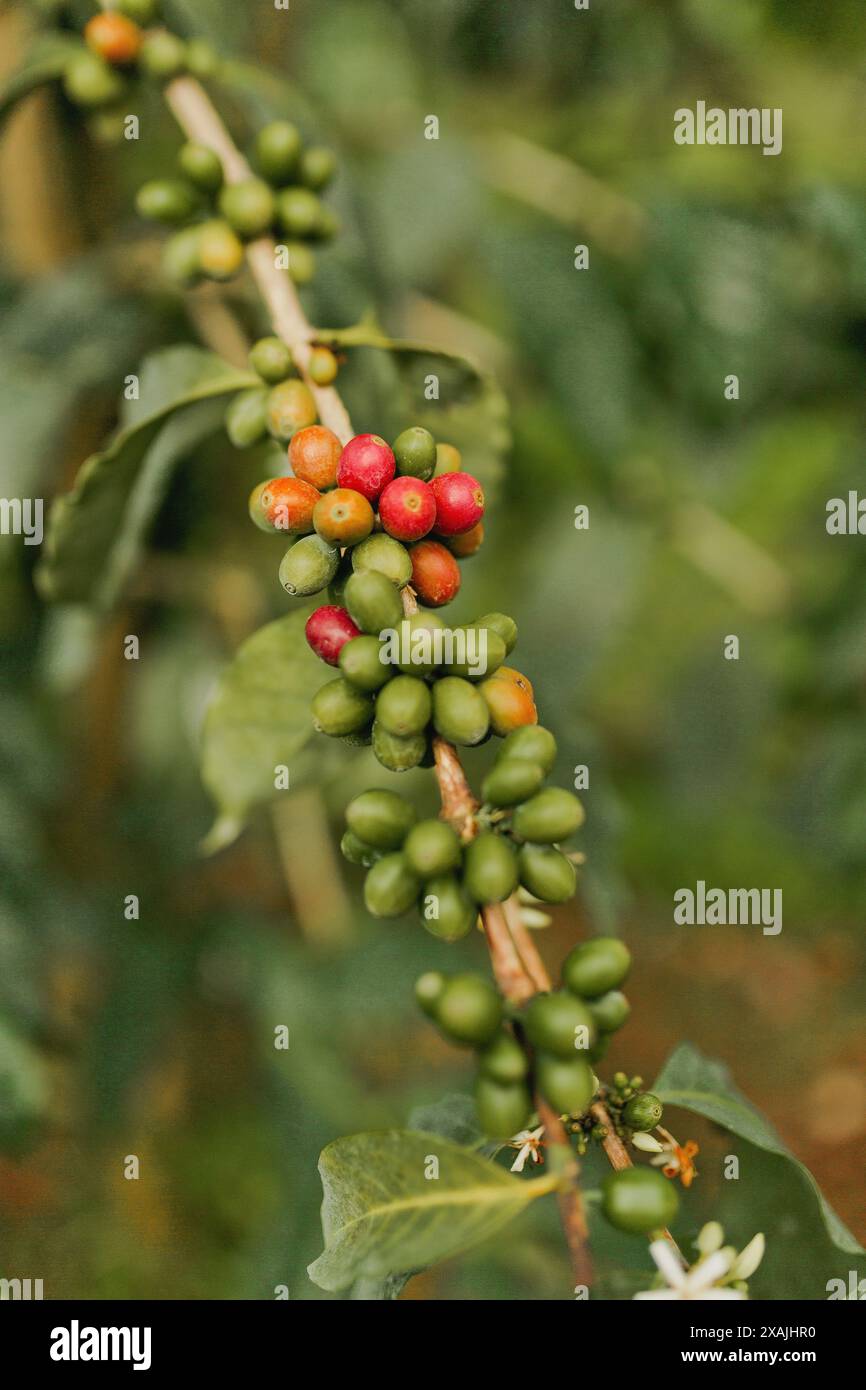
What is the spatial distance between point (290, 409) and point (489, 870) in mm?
480

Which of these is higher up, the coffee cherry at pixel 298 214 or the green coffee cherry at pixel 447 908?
the coffee cherry at pixel 298 214

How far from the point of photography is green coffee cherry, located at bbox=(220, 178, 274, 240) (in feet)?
3.67

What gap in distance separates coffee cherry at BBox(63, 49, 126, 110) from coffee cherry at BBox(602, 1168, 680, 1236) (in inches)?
48.2

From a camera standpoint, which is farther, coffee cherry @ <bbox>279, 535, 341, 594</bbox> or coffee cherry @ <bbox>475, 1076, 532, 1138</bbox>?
coffee cherry @ <bbox>279, 535, 341, 594</bbox>

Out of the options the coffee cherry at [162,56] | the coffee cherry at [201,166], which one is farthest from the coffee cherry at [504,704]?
the coffee cherry at [162,56]

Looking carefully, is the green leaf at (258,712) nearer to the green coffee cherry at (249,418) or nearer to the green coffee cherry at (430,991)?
the green coffee cherry at (249,418)

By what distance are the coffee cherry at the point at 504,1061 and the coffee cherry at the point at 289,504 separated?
0.43 meters

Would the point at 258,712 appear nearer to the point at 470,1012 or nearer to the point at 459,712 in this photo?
the point at 459,712

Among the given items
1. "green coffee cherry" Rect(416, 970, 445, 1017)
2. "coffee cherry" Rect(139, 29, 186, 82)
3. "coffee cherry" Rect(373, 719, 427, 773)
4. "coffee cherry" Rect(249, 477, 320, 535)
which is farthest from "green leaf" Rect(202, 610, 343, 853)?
"coffee cherry" Rect(139, 29, 186, 82)

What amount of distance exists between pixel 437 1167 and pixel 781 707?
200 centimetres

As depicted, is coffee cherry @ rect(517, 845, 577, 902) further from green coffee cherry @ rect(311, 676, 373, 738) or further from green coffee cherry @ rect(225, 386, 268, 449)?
green coffee cherry @ rect(225, 386, 268, 449)

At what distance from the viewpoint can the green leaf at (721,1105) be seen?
2.93 ft

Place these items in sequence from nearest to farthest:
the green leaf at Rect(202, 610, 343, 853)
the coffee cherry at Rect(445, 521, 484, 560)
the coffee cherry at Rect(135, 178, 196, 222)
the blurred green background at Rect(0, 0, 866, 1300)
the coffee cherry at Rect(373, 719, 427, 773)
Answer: the coffee cherry at Rect(373, 719, 427, 773) → the coffee cherry at Rect(445, 521, 484, 560) → the green leaf at Rect(202, 610, 343, 853) → the coffee cherry at Rect(135, 178, 196, 222) → the blurred green background at Rect(0, 0, 866, 1300)

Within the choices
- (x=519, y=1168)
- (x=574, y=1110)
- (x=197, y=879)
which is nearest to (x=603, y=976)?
(x=574, y=1110)
